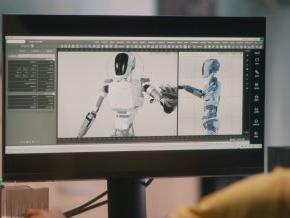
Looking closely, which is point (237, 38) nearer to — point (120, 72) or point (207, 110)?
point (207, 110)

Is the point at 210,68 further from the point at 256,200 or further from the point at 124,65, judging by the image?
the point at 256,200

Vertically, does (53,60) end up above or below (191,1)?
below

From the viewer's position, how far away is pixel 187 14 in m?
1.42

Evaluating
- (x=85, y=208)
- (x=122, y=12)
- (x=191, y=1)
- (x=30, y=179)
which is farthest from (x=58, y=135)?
(x=191, y=1)

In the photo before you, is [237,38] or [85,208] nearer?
[237,38]

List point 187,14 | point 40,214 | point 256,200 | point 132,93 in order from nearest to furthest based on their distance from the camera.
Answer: point 256,200
point 40,214
point 132,93
point 187,14

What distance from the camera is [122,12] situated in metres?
1.40

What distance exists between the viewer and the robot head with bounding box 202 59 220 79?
1212 millimetres

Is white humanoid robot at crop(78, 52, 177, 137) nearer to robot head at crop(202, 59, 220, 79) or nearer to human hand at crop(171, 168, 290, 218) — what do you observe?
robot head at crop(202, 59, 220, 79)

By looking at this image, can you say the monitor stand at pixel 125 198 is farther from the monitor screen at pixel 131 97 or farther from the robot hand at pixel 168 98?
the robot hand at pixel 168 98

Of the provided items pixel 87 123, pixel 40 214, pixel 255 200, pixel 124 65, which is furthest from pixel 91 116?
pixel 255 200

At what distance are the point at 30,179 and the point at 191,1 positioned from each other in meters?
0.63

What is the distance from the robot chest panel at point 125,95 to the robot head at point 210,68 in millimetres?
152

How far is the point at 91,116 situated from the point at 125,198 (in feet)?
0.65
